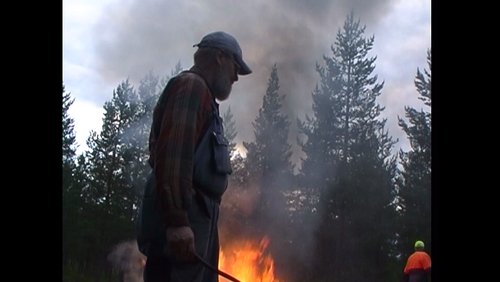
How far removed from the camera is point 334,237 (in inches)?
792

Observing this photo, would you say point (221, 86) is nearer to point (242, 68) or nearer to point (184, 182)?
point (242, 68)

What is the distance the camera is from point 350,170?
2106 centimetres

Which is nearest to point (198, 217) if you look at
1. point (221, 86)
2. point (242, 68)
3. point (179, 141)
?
point (179, 141)

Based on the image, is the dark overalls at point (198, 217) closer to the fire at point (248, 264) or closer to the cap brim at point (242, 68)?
the cap brim at point (242, 68)

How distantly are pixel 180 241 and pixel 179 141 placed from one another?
36cm

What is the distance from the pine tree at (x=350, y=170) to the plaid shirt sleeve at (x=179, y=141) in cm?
1591

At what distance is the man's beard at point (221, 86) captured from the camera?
3092 millimetres

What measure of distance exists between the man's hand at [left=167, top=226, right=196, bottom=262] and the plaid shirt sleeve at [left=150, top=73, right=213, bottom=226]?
0.02m

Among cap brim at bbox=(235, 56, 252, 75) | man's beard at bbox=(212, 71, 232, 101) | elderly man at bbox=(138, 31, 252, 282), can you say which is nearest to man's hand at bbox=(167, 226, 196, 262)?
elderly man at bbox=(138, 31, 252, 282)

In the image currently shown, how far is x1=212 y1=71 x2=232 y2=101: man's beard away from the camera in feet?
10.1

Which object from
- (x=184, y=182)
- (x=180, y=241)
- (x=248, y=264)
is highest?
(x=184, y=182)
